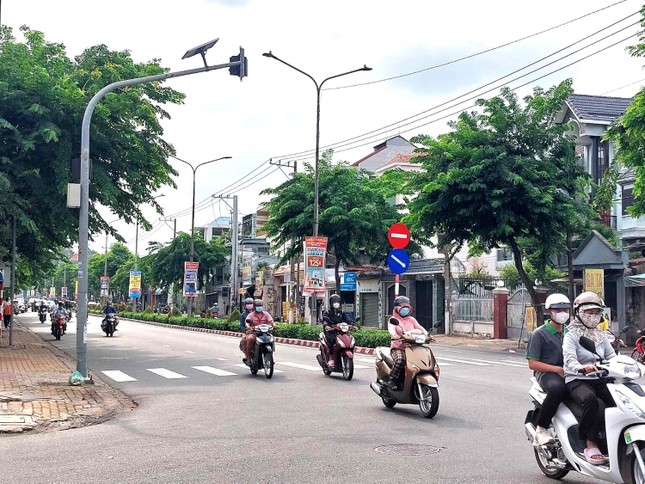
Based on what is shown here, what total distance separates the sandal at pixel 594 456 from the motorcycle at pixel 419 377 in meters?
4.27

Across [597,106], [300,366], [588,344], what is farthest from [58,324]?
[588,344]

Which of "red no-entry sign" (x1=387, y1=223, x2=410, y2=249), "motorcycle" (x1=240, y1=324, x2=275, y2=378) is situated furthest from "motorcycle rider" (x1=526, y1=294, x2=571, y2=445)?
"red no-entry sign" (x1=387, y1=223, x2=410, y2=249)

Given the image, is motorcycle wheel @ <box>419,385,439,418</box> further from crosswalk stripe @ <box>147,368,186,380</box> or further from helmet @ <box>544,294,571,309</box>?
crosswalk stripe @ <box>147,368,186,380</box>

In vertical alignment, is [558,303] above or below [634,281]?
below

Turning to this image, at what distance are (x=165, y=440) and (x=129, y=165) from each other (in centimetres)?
1508

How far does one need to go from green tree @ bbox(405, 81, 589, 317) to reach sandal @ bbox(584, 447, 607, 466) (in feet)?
62.4

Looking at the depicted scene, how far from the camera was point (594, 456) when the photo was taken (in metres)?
5.81

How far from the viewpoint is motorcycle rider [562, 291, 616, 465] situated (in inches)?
232

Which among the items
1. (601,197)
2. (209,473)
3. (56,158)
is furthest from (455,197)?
(209,473)

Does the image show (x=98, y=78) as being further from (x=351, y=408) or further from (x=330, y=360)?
(x=351, y=408)

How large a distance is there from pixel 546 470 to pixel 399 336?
13.5ft

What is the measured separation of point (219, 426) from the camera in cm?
972

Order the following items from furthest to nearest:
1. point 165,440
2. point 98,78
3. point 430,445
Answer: point 98,78 < point 165,440 < point 430,445

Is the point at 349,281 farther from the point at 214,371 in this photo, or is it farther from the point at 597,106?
the point at 214,371
